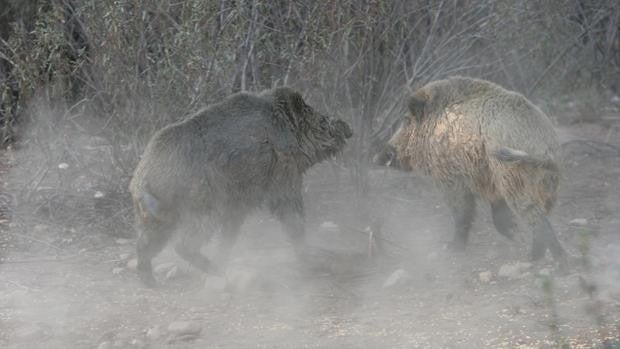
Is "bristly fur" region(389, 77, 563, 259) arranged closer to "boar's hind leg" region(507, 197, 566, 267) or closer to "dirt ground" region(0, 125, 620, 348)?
"boar's hind leg" region(507, 197, 566, 267)

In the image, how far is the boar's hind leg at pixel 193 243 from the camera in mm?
6457

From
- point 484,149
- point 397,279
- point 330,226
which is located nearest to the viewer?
point 397,279

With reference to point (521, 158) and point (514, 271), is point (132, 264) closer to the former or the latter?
point (514, 271)

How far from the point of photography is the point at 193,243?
6520 millimetres

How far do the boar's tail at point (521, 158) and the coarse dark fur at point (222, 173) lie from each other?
1.53m

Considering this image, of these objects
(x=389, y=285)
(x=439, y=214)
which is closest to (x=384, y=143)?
(x=439, y=214)

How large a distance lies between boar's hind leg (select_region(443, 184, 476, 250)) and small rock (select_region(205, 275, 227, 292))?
1815 mm

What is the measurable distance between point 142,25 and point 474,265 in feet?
10.4

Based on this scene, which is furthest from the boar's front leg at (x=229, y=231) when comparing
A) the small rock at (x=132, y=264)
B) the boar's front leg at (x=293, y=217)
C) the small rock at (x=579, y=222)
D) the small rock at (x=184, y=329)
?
the small rock at (x=579, y=222)

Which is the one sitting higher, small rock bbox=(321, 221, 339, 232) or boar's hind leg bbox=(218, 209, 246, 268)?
boar's hind leg bbox=(218, 209, 246, 268)

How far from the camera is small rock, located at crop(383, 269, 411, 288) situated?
650cm

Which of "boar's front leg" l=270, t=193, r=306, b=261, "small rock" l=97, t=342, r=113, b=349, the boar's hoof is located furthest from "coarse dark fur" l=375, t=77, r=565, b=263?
"small rock" l=97, t=342, r=113, b=349

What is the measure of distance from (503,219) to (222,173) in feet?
7.11

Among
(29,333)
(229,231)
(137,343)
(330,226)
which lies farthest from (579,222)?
(29,333)
